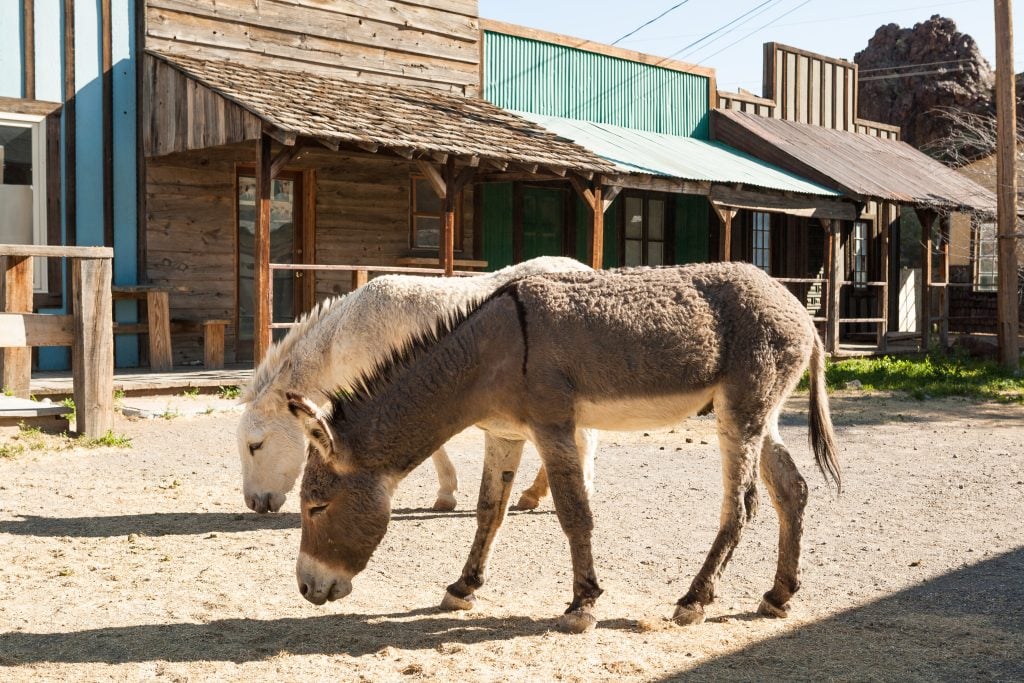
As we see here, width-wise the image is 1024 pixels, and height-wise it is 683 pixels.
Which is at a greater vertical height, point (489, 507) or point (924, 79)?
point (924, 79)

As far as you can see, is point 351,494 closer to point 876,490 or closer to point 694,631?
point 694,631

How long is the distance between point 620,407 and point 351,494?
1.10 m

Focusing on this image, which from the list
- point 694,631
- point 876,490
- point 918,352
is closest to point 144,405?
Result: point 876,490

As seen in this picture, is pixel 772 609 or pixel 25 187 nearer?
pixel 772 609

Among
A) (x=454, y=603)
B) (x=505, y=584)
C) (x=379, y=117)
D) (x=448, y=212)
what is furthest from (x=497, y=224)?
(x=454, y=603)

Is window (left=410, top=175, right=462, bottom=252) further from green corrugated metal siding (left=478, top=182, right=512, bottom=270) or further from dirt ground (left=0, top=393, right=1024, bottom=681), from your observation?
dirt ground (left=0, top=393, right=1024, bottom=681)

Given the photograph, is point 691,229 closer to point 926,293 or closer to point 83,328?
point 926,293

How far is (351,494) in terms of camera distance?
3938 mm

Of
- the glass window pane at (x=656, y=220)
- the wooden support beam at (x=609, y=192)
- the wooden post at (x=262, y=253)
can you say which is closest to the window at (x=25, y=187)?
the wooden post at (x=262, y=253)

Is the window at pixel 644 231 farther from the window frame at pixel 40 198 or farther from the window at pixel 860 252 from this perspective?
the window frame at pixel 40 198

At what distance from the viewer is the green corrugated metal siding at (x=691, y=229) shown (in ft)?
63.3

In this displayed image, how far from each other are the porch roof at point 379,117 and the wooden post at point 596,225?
37cm

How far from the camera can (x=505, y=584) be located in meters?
4.80

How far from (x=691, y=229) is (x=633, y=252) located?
1.57 m
